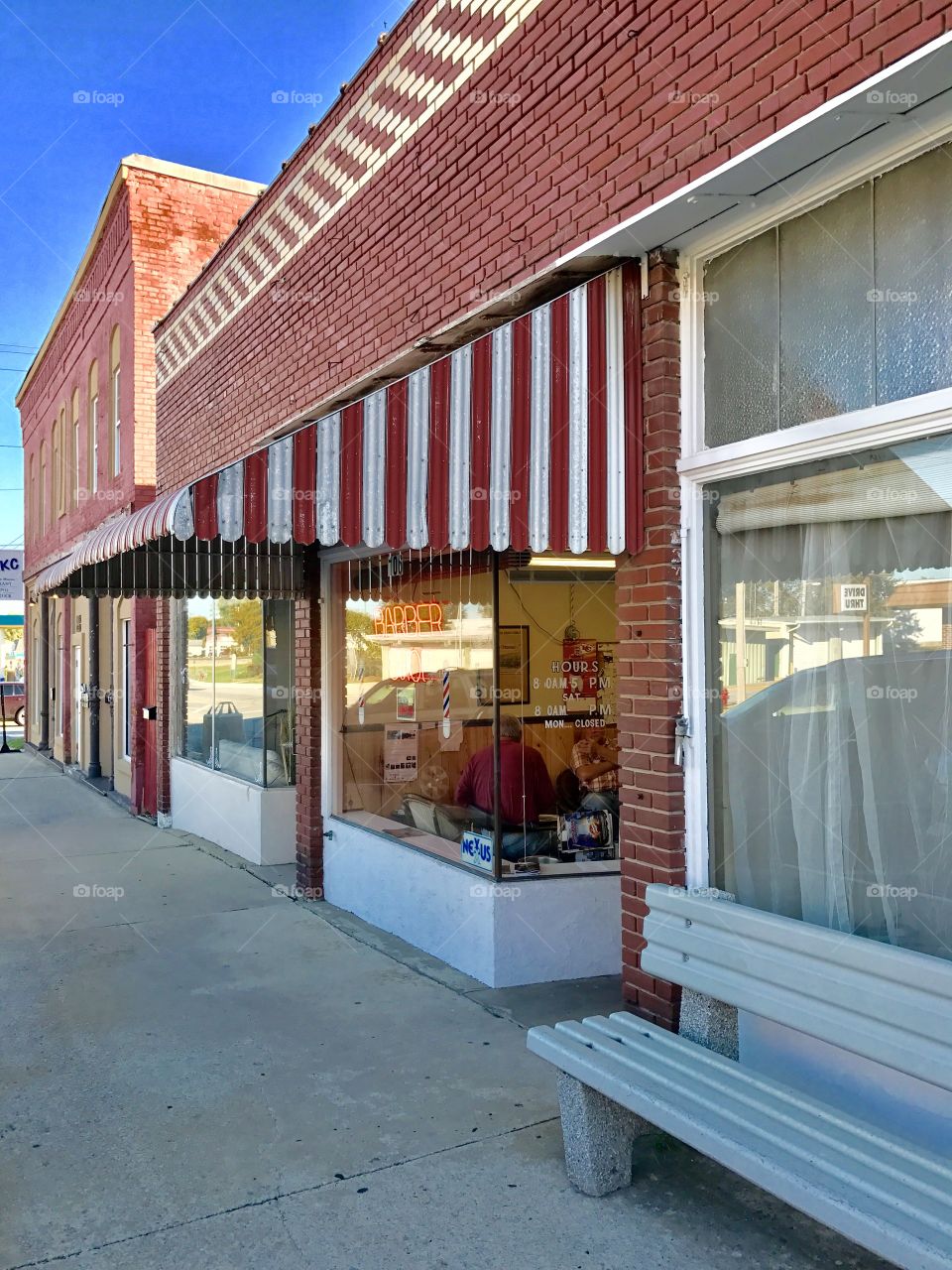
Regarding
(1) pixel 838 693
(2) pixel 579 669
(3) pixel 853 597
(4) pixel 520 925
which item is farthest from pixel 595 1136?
(2) pixel 579 669

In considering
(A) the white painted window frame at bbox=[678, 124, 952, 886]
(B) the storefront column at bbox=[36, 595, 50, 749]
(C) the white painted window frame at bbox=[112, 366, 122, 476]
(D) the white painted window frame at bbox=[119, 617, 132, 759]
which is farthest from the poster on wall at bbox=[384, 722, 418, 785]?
(B) the storefront column at bbox=[36, 595, 50, 749]

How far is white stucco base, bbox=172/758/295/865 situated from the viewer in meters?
8.80

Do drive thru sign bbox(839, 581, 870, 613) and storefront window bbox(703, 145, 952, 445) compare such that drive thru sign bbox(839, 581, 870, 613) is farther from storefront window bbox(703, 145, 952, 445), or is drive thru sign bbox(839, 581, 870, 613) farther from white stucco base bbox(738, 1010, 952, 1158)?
white stucco base bbox(738, 1010, 952, 1158)

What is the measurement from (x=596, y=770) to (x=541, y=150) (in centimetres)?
355

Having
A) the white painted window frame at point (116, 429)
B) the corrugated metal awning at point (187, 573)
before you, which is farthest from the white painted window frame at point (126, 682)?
the corrugated metal awning at point (187, 573)

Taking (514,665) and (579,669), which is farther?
(579,669)

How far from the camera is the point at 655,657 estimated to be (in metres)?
4.16

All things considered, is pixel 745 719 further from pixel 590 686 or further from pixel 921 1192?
pixel 590 686

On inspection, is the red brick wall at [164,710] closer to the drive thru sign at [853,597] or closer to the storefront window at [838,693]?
the storefront window at [838,693]

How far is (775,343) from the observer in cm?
378

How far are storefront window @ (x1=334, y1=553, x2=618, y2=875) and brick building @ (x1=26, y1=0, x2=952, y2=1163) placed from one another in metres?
0.03

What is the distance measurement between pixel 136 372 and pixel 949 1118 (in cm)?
1239

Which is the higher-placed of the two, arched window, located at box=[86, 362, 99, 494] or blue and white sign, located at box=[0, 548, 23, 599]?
arched window, located at box=[86, 362, 99, 494]

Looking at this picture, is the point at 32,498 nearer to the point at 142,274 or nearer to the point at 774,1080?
the point at 142,274
